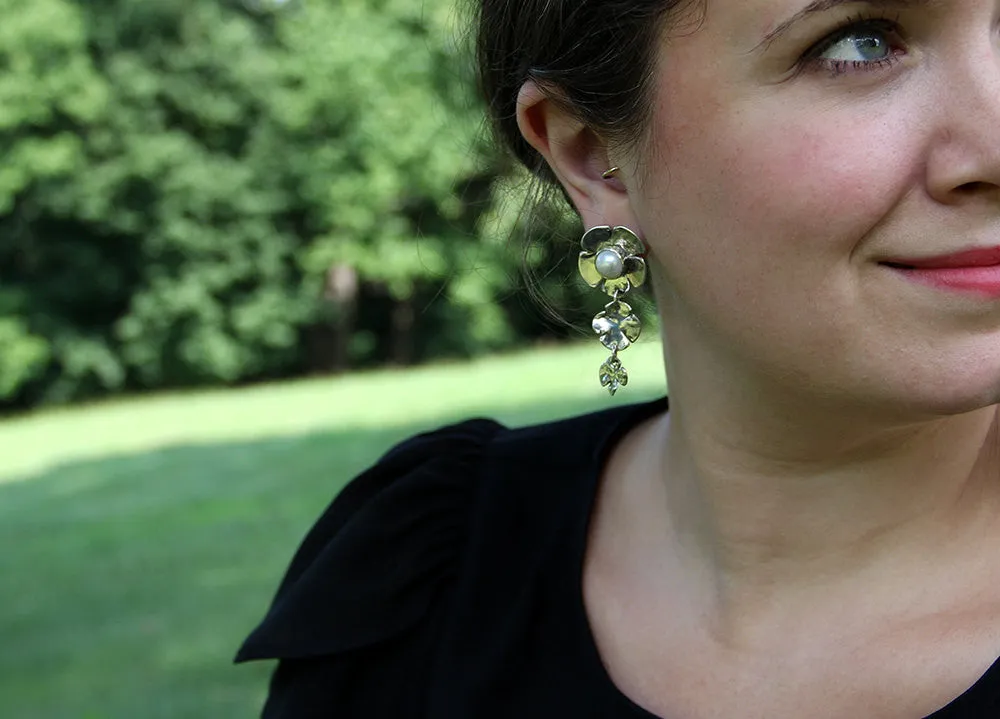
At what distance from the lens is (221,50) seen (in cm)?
2547

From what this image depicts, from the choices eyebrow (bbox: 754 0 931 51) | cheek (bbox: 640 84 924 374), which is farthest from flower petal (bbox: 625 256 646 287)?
eyebrow (bbox: 754 0 931 51)

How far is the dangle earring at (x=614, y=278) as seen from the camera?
1726 millimetres

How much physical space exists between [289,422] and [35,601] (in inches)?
320

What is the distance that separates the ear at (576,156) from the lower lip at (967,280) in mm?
496

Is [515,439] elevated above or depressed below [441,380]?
above

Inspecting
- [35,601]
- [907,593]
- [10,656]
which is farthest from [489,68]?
[35,601]

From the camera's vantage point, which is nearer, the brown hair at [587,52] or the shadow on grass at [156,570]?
the brown hair at [587,52]

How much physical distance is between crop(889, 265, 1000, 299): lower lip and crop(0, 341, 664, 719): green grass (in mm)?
1463

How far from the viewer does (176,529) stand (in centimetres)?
854

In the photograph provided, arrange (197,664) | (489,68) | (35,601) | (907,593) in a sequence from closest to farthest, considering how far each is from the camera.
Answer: (907,593) < (489,68) < (197,664) < (35,601)

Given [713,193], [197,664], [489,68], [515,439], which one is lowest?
[197,664]

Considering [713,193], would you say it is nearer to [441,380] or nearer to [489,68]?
[489,68]

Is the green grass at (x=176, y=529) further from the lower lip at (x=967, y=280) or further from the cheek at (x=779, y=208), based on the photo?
the lower lip at (x=967, y=280)

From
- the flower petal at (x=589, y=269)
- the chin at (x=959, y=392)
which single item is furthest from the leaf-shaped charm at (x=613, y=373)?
the chin at (x=959, y=392)
